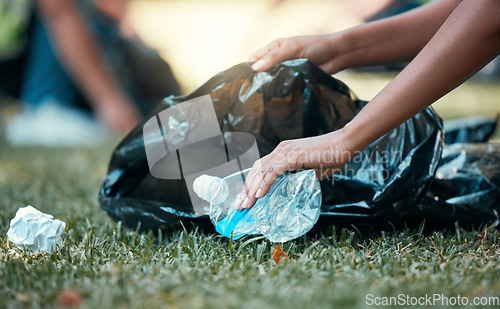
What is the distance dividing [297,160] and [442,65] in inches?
17.7

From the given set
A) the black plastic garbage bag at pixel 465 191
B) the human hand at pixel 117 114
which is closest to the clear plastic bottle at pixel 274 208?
the black plastic garbage bag at pixel 465 191

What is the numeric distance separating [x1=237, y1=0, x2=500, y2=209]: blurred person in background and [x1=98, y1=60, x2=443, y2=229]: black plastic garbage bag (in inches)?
4.2

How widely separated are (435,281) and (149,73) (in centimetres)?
373

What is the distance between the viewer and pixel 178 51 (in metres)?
10.1

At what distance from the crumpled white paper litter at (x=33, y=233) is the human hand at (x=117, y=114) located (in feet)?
9.61

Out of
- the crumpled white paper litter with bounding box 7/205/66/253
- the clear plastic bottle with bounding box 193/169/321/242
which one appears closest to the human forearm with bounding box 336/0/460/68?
the clear plastic bottle with bounding box 193/169/321/242

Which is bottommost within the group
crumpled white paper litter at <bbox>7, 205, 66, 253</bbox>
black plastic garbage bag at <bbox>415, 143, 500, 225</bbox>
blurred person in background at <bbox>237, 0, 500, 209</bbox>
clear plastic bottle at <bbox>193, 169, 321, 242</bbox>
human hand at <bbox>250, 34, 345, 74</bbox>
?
black plastic garbage bag at <bbox>415, 143, 500, 225</bbox>

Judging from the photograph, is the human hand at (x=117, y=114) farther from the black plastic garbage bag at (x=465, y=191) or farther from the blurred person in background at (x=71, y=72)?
the black plastic garbage bag at (x=465, y=191)

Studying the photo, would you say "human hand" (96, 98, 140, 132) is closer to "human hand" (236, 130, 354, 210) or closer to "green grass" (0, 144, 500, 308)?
"green grass" (0, 144, 500, 308)

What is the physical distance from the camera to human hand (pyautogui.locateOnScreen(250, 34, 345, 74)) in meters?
1.68

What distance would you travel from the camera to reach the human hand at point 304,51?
1.68 metres

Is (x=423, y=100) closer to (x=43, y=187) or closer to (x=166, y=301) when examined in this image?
(x=166, y=301)

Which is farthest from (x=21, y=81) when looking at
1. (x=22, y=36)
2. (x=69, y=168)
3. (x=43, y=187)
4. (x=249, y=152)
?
(x=249, y=152)

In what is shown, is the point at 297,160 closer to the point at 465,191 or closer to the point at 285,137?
the point at 285,137
